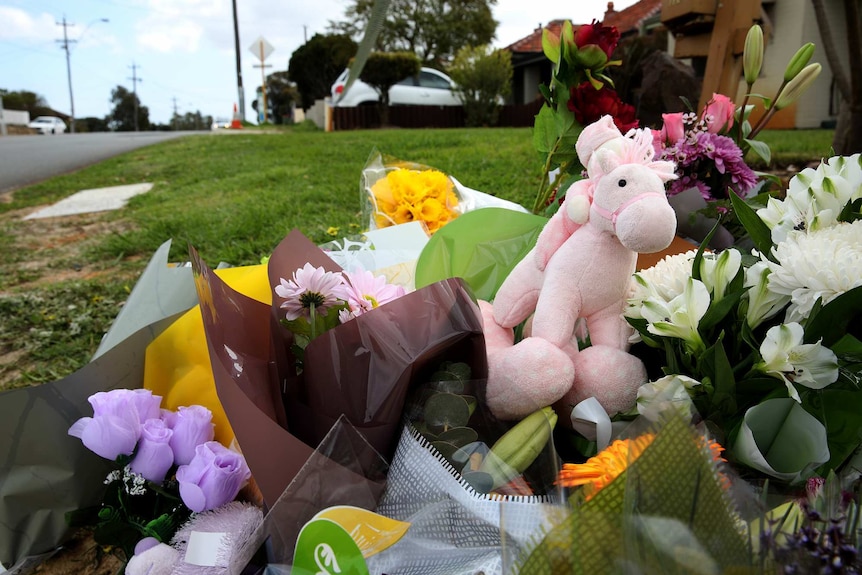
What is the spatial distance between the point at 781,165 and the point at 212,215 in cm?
475

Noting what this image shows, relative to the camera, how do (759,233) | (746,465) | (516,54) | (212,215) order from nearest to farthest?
(746,465)
(759,233)
(212,215)
(516,54)

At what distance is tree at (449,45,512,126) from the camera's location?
1673 centimetres

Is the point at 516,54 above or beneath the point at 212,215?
above

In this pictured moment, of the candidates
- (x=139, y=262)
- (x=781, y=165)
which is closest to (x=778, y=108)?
(x=139, y=262)

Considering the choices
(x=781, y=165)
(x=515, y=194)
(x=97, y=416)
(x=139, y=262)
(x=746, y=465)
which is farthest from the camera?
(x=781, y=165)

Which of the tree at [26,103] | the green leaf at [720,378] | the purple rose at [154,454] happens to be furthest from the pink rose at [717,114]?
the tree at [26,103]

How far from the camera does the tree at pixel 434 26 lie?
27516 mm

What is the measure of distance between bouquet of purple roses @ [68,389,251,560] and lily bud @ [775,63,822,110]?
53.7 inches

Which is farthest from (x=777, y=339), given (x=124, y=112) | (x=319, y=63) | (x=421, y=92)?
(x=124, y=112)

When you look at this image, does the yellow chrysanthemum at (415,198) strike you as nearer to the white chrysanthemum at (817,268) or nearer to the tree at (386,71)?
the white chrysanthemum at (817,268)

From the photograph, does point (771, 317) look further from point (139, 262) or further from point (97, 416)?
point (139, 262)

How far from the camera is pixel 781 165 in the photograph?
566 centimetres

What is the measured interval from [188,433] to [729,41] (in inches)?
86.9

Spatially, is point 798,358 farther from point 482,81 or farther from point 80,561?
point 482,81
